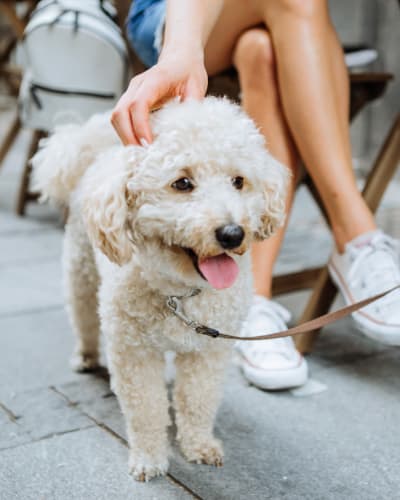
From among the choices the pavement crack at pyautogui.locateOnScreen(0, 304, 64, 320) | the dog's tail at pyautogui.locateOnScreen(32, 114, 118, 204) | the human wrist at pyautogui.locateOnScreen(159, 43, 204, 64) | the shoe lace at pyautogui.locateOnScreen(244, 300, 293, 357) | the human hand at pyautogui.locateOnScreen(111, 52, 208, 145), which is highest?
the human wrist at pyautogui.locateOnScreen(159, 43, 204, 64)

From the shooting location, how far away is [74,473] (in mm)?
1265

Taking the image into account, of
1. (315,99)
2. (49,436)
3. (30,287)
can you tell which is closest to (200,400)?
(49,436)

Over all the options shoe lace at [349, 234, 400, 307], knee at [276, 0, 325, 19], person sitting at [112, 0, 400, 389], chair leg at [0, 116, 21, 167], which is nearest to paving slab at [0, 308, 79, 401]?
person sitting at [112, 0, 400, 389]

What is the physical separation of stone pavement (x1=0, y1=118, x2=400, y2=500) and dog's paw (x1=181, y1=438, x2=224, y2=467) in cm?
2

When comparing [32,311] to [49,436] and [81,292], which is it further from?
[49,436]

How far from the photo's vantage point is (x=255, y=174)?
1183mm

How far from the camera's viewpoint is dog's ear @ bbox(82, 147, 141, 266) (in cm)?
110

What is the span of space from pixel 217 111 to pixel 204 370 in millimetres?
501

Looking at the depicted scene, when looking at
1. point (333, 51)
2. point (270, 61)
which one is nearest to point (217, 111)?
point (270, 61)

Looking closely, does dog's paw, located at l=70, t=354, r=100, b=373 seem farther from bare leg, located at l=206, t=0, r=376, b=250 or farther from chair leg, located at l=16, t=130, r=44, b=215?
chair leg, located at l=16, t=130, r=44, b=215

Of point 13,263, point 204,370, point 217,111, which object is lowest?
point 13,263

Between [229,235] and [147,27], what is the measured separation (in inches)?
40.3

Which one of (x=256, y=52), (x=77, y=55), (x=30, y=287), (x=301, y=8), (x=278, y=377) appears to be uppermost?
(x=301, y=8)

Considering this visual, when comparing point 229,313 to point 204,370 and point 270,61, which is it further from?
point 270,61
